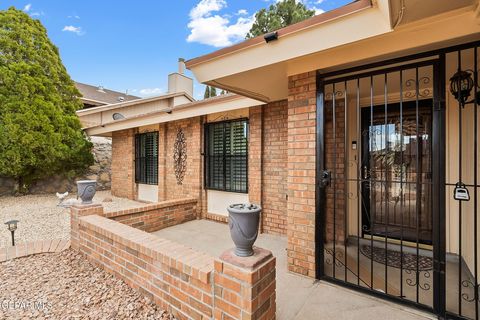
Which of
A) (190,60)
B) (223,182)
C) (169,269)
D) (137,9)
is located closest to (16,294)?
(169,269)

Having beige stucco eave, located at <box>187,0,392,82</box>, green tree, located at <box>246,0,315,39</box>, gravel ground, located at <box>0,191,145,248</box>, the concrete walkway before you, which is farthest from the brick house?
green tree, located at <box>246,0,315,39</box>

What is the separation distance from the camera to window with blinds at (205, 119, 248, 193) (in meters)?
5.01

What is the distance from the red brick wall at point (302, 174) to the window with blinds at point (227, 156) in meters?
2.16

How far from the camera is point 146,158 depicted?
7523 mm

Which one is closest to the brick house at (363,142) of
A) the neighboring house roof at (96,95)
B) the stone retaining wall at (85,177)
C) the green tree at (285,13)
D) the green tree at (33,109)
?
the green tree at (33,109)

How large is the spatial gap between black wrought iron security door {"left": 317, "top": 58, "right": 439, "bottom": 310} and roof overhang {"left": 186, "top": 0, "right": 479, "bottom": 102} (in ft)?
0.94

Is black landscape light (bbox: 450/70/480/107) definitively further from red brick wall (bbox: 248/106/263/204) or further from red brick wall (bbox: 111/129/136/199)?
red brick wall (bbox: 111/129/136/199)

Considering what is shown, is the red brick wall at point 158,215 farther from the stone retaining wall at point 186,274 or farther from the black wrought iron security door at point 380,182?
the black wrought iron security door at point 380,182

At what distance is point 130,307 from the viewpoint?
224 centimetres

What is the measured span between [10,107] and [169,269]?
30.3 feet

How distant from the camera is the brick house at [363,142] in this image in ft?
6.51

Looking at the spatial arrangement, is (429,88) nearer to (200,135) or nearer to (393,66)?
(393,66)

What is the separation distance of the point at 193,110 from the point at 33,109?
6.54 metres

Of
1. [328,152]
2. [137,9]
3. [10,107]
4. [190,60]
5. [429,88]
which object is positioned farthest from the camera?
[137,9]
